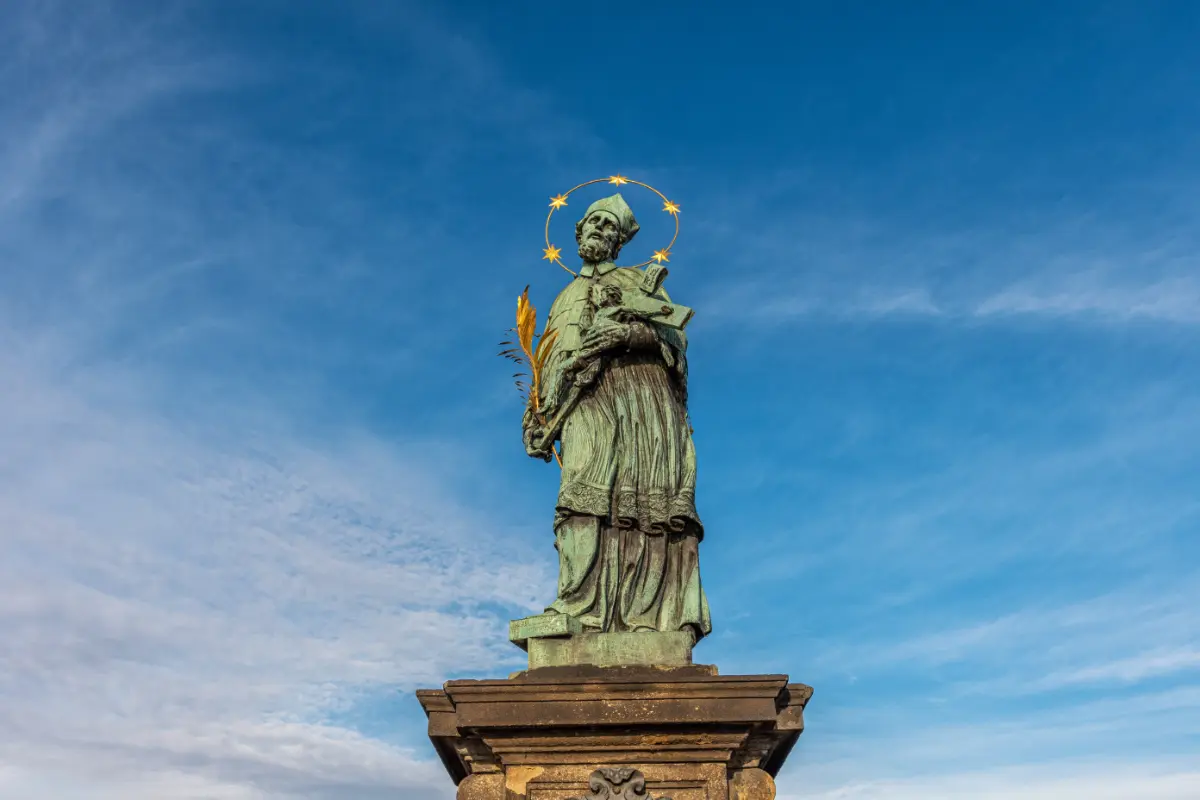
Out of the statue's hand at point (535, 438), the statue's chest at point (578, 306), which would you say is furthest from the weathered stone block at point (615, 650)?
the statue's chest at point (578, 306)

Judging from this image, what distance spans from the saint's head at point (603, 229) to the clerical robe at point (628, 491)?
0.48 metres

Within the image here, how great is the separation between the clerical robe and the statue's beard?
0.44 metres

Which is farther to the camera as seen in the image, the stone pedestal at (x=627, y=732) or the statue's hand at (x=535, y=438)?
the statue's hand at (x=535, y=438)

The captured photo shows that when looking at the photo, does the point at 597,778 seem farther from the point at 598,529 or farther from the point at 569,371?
the point at 569,371

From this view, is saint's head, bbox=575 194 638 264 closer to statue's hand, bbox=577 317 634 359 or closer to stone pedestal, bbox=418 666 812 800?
statue's hand, bbox=577 317 634 359

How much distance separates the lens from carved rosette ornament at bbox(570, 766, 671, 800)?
8.23 m

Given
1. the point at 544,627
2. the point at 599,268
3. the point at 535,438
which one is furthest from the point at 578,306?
the point at 544,627

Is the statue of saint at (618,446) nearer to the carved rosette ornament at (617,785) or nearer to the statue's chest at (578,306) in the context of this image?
the statue's chest at (578,306)

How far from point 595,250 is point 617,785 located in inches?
198

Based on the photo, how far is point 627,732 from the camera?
27.5 feet

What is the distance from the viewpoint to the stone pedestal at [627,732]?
27.3ft

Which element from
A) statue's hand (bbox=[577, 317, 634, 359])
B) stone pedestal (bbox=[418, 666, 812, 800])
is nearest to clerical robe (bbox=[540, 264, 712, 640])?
statue's hand (bbox=[577, 317, 634, 359])

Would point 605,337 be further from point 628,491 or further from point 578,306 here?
point 628,491

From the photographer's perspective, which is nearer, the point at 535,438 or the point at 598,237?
the point at 535,438
